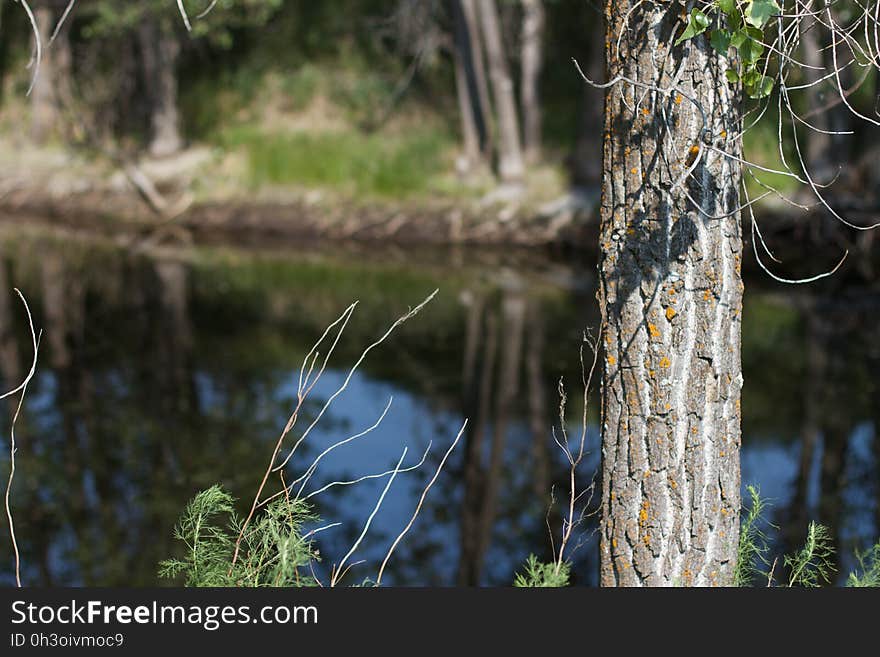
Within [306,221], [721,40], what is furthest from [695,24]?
[306,221]

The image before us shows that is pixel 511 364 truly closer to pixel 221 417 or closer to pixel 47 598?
pixel 221 417

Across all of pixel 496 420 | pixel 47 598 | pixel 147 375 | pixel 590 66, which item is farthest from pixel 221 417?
pixel 590 66

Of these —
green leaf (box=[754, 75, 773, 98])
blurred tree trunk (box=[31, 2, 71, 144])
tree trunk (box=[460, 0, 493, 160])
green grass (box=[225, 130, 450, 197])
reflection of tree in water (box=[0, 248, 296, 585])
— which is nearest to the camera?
green leaf (box=[754, 75, 773, 98])

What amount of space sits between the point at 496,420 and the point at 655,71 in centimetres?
763

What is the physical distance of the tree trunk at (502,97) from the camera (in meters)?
19.3

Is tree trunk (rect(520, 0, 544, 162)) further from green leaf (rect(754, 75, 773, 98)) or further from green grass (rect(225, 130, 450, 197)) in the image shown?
green leaf (rect(754, 75, 773, 98))

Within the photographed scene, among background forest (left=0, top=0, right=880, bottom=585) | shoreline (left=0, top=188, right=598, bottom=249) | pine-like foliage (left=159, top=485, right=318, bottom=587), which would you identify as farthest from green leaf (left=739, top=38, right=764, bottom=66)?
shoreline (left=0, top=188, right=598, bottom=249)

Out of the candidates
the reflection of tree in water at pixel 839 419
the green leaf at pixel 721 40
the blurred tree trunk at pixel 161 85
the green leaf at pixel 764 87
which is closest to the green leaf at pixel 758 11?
the green leaf at pixel 721 40

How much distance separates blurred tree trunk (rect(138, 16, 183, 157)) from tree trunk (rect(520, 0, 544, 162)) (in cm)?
801

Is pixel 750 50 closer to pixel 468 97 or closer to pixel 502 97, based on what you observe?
pixel 502 97

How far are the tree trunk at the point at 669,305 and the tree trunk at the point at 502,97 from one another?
52.9ft

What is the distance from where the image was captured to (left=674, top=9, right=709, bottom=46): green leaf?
3402 millimetres

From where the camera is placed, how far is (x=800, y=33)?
3.75 m

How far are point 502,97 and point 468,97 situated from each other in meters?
1.41
